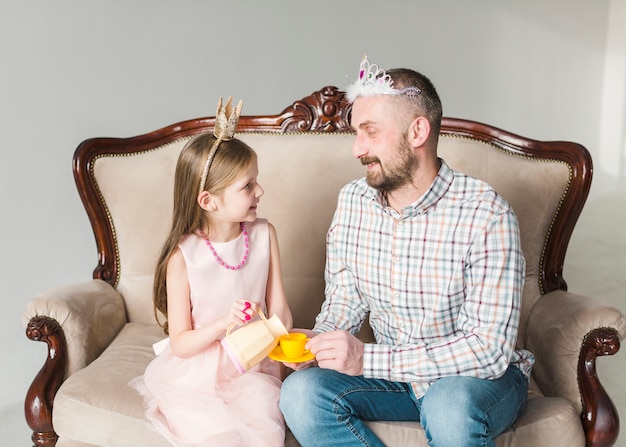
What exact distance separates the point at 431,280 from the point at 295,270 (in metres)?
0.73

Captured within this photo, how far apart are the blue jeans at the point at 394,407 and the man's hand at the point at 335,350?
0.10 meters

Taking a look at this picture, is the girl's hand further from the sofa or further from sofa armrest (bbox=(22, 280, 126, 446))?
sofa armrest (bbox=(22, 280, 126, 446))

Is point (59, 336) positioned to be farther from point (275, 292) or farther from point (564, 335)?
point (564, 335)

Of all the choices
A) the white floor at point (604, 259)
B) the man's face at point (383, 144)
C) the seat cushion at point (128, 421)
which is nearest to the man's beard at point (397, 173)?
the man's face at point (383, 144)

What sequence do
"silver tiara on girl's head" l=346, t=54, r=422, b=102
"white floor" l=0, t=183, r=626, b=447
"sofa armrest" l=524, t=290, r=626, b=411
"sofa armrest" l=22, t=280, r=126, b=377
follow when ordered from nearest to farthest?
"silver tiara on girl's head" l=346, t=54, r=422, b=102, "sofa armrest" l=524, t=290, r=626, b=411, "sofa armrest" l=22, t=280, r=126, b=377, "white floor" l=0, t=183, r=626, b=447

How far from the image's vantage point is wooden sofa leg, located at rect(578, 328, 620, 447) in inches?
81.0

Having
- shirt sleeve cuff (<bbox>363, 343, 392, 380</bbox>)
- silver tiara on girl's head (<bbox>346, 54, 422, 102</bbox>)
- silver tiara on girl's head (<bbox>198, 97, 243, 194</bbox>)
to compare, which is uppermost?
silver tiara on girl's head (<bbox>346, 54, 422, 102</bbox>)

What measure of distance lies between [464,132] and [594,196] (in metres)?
3.03

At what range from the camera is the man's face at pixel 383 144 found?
78.5 inches

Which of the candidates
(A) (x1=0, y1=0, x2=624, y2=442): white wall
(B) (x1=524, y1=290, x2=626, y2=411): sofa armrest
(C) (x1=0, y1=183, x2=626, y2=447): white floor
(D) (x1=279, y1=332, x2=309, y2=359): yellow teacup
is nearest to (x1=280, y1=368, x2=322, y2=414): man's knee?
(D) (x1=279, y1=332, x2=309, y2=359): yellow teacup

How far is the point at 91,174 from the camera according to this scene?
273cm

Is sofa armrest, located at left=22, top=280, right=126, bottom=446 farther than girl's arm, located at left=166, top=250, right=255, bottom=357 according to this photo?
Yes

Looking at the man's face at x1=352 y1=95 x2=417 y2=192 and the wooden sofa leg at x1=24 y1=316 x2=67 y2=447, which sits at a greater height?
the man's face at x1=352 y1=95 x2=417 y2=192

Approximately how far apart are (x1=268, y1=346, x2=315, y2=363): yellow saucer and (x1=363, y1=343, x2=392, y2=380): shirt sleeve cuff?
0.14 m
